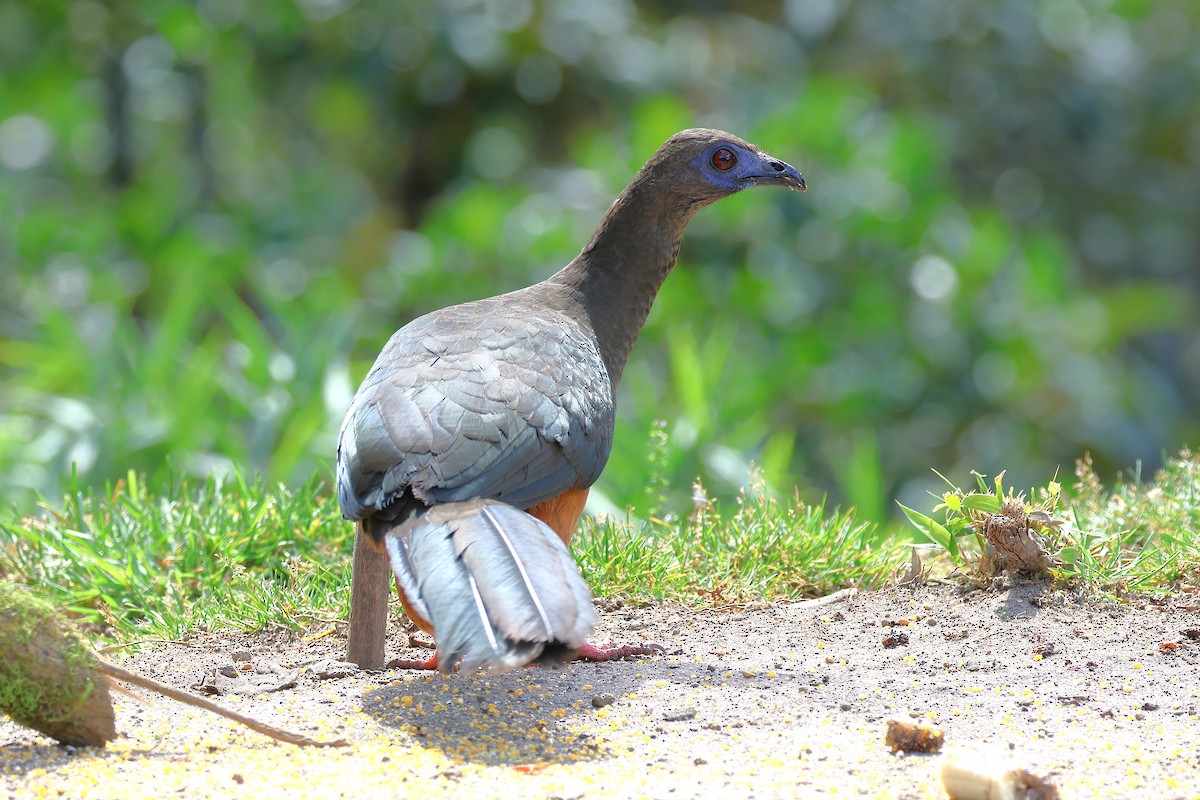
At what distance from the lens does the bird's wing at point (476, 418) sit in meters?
3.60

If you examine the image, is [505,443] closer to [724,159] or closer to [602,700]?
[602,700]

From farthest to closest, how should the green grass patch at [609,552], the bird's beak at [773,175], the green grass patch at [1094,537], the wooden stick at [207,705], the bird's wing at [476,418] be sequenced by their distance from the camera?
1. the bird's beak at [773,175]
2. the green grass patch at [609,552]
3. the green grass patch at [1094,537]
4. the bird's wing at [476,418]
5. the wooden stick at [207,705]

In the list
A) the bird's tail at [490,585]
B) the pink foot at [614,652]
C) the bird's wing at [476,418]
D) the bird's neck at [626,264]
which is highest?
the bird's neck at [626,264]

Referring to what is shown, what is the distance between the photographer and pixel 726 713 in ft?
11.8

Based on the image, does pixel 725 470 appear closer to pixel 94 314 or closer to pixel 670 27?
pixel 94 314

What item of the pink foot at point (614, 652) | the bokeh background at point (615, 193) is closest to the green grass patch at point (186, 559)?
the pink foot at point (614, 652)

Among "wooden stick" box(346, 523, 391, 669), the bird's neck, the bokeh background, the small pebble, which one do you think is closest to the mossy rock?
"wooden stick" box(346, 523, 391, 669)

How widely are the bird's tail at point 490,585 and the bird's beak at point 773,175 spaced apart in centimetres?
201

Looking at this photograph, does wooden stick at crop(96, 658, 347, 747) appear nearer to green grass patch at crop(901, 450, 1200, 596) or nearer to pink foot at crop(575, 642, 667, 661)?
pink foot at crop(575, 642, 667, 661)

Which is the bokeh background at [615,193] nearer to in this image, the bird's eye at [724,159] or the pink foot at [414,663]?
the bird's eye at [724,159]

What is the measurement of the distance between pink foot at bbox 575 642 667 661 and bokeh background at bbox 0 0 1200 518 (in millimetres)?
2099

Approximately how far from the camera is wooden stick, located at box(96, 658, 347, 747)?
313cm

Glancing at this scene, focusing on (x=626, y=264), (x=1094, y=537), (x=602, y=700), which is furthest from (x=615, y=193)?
(x=602, y=700)

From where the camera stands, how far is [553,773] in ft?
10.2
